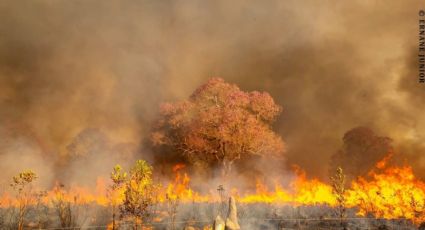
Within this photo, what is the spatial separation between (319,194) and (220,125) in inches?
561

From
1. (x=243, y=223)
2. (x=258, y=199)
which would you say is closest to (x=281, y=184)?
(x=258, y=199)

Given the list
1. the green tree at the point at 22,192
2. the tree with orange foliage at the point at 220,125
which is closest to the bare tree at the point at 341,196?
the tree with orange foliage at the point at 220,125

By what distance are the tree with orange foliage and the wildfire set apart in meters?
4.12

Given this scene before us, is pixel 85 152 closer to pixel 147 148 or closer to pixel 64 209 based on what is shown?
pixel 147 148

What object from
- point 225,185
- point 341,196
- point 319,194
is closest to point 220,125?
point 225,185

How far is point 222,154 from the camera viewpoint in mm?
51688

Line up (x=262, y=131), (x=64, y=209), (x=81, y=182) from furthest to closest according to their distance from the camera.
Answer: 1. (x=81, y=182)
2. (x=262, y=131)
3. (x=64, y=209)

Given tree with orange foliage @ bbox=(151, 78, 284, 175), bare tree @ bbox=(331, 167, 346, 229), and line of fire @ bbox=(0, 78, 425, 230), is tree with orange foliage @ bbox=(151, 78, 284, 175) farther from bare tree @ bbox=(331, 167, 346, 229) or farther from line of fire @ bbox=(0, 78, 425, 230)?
bare tree @ bbox=(331, 167, 346, 229)

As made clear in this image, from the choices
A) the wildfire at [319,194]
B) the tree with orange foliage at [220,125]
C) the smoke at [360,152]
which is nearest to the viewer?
the wildfire at [319,194]

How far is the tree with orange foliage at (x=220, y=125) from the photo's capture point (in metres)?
49.8

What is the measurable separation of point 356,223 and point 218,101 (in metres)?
20.4

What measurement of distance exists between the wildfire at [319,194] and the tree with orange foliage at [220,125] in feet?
13.5

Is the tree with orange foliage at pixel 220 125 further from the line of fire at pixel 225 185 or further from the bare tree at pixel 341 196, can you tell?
the bare tree at pixel 341 196

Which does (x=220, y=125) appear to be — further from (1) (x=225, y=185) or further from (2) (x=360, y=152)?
(2) (x=360, y=152)
